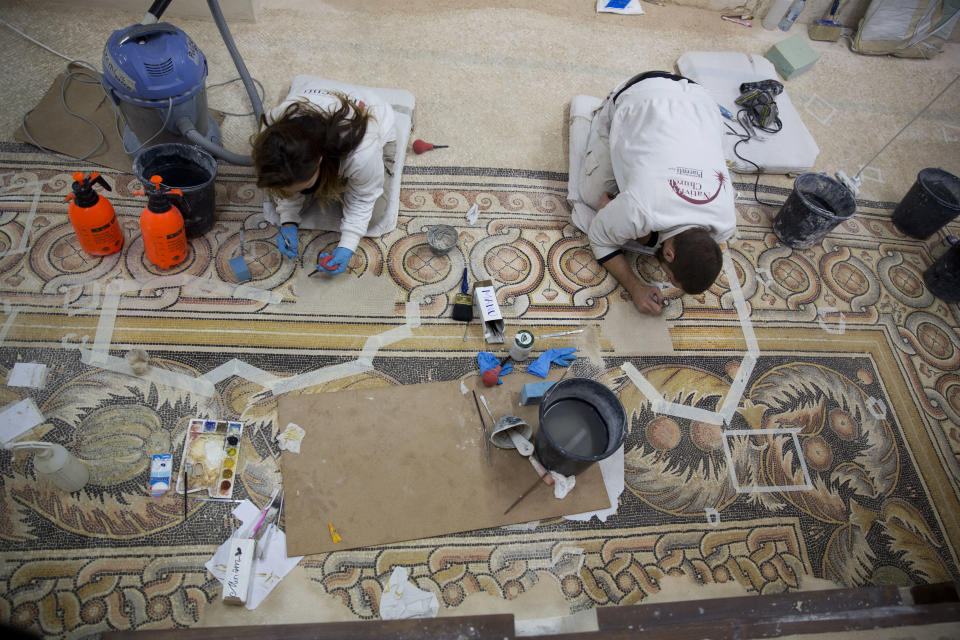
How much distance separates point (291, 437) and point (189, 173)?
107 centimetres

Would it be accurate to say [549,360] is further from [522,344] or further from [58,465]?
[58,465]

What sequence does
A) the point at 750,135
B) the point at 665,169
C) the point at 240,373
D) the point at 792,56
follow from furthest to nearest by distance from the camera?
the point at 792,56, the point at 750,135, the point at 665,169, the point at 240,373

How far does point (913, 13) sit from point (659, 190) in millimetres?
2590

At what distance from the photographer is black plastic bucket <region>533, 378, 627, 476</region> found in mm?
1659

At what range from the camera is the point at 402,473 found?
1713mm

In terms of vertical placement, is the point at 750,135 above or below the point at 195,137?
above

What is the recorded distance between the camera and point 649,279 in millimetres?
2244

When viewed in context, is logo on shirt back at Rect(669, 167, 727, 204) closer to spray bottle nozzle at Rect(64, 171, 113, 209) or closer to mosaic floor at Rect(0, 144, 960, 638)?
mosaic floor at Rect(0, 144, 960, 638)

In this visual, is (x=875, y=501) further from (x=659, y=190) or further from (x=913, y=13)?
(x=913, y=13)

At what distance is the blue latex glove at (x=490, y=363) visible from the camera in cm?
190

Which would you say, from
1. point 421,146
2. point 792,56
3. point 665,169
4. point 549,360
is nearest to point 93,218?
point 421,146

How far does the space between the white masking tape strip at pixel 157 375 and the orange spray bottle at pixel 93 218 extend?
0.39 m

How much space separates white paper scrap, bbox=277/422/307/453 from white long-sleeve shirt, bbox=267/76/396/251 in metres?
0.65

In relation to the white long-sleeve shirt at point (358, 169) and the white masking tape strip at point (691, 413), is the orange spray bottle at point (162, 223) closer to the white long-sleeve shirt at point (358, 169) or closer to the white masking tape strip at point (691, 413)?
the white long-sleeve shirt at point (358, 169)
